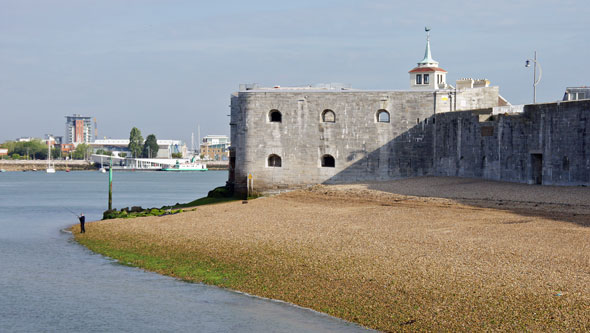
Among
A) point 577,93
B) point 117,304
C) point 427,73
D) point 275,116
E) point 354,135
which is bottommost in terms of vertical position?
point 117,304

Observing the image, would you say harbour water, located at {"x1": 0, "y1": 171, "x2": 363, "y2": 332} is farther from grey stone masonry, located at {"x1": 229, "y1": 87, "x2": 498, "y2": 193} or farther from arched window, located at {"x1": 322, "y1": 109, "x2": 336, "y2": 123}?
arched window, located at {"x1": 322, "y1": 109, "x2": 336, "y2": 123}

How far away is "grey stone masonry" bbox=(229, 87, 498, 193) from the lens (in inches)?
1607

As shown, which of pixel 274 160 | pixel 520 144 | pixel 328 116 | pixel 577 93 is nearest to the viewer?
pixel 520 144

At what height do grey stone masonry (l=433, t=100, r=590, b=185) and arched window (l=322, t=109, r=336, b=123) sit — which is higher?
arched window (l=322, t=109, r=336, b=123)

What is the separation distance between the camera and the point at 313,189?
4094cm

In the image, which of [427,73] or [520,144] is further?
[427,73]

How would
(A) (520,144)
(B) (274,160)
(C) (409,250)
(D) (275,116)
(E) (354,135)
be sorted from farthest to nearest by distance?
1. (D) (275,116)
2. (B) (274,160)
3. (E) (354,135)
4. (A) (520,144)
5. (C) (409,250)

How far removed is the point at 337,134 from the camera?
136 feet

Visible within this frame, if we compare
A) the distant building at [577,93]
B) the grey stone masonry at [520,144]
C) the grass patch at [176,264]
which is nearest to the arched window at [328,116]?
the grey stone masonry at [520,144]

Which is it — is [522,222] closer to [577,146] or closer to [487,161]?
[577,146]

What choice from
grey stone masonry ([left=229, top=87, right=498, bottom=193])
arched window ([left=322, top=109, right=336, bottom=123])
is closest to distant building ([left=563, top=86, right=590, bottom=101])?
grey stone masonry ([left=229, top=87, right=498, bottom=193])

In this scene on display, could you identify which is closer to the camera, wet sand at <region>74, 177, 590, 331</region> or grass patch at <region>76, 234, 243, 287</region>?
wet sand at <region>74, 177, 590, 331</region>

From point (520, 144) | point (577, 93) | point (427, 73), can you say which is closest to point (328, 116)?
point (520, 144)

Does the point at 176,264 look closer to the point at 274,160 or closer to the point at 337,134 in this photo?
the point at 337,134
